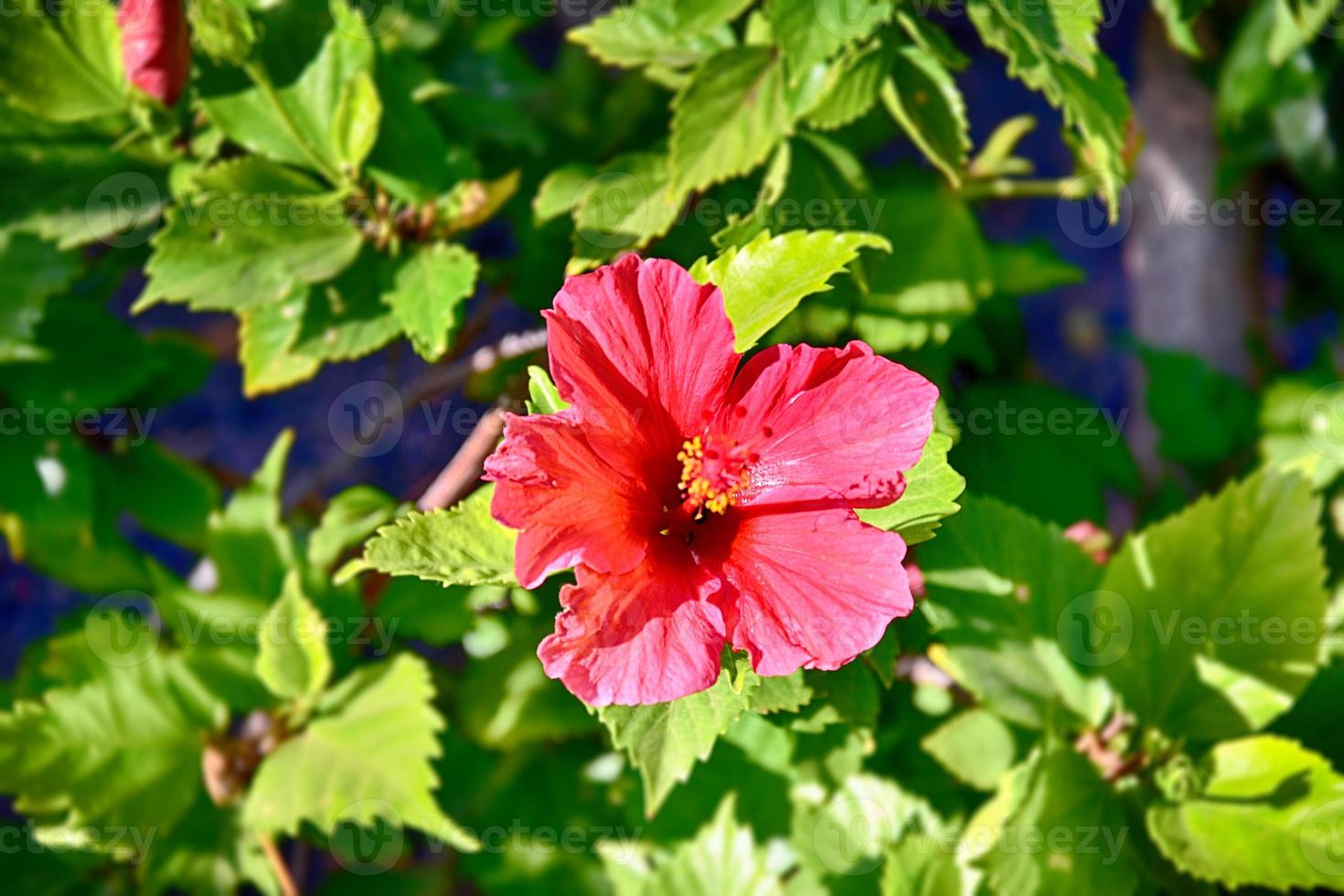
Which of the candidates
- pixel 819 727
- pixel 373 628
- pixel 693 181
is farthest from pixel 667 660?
pixel 373 628

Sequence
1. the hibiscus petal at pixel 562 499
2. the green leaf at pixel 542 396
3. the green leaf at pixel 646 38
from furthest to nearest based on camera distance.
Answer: the green leaf at pixel 646 38 < the green leaf at pixel 542 396 < the hibiscus petal at pixel 562 499

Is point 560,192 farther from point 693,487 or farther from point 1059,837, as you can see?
point 1059,837

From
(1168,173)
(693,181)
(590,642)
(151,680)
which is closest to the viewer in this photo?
(590,642)

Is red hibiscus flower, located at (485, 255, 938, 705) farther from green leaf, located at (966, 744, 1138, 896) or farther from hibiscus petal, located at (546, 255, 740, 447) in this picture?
green leaf, located at (966, 744, 1138, 896)

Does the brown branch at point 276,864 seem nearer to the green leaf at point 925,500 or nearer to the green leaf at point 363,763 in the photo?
the green leaf at point 363,763

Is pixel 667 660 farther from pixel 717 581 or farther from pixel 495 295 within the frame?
pixel 495 295

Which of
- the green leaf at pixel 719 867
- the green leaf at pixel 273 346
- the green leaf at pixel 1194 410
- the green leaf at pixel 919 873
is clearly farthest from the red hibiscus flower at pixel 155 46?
the green leaf at pixel 1194 410

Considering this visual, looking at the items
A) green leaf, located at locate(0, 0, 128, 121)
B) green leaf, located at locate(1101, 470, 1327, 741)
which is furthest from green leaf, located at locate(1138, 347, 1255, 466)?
green leaf, located at locate(0, 0, 128, 121)

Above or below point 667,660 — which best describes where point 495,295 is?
below
